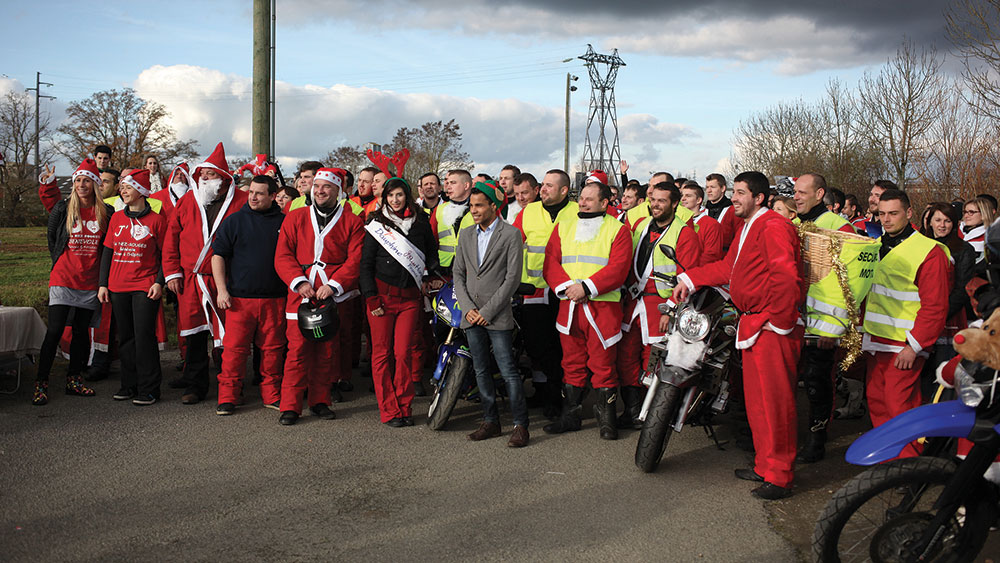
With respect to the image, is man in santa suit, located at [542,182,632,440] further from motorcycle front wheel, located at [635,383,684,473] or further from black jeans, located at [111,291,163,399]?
black jeans, located at [111,291,163,399]

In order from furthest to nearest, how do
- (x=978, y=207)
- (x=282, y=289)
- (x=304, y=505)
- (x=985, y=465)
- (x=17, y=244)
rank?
(x=17, y=244)
(x=978, y=207)
(x=282, y=289)
(x=304, y=505)
(x=985, y=465)

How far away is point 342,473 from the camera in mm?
5324

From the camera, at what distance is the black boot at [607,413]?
630cm

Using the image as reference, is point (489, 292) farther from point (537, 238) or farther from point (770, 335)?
point (770, 335)

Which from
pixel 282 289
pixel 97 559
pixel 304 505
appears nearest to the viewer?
pixel 97 559

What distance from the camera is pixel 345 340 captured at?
7738mm

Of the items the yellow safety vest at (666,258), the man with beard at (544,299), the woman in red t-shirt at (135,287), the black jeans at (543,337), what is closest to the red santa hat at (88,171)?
the woman in red t-shirt at (135,287)

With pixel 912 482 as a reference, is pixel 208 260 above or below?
above

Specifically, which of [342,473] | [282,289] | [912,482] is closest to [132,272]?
[282,289]

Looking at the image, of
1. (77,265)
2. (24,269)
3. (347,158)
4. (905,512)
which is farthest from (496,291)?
(347,158)

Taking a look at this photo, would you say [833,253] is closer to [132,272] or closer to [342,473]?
[342,473]

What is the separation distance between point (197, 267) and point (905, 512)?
602cm

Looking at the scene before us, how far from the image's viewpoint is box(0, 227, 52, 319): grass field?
34.0 ft

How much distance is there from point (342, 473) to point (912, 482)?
3.50 meters
